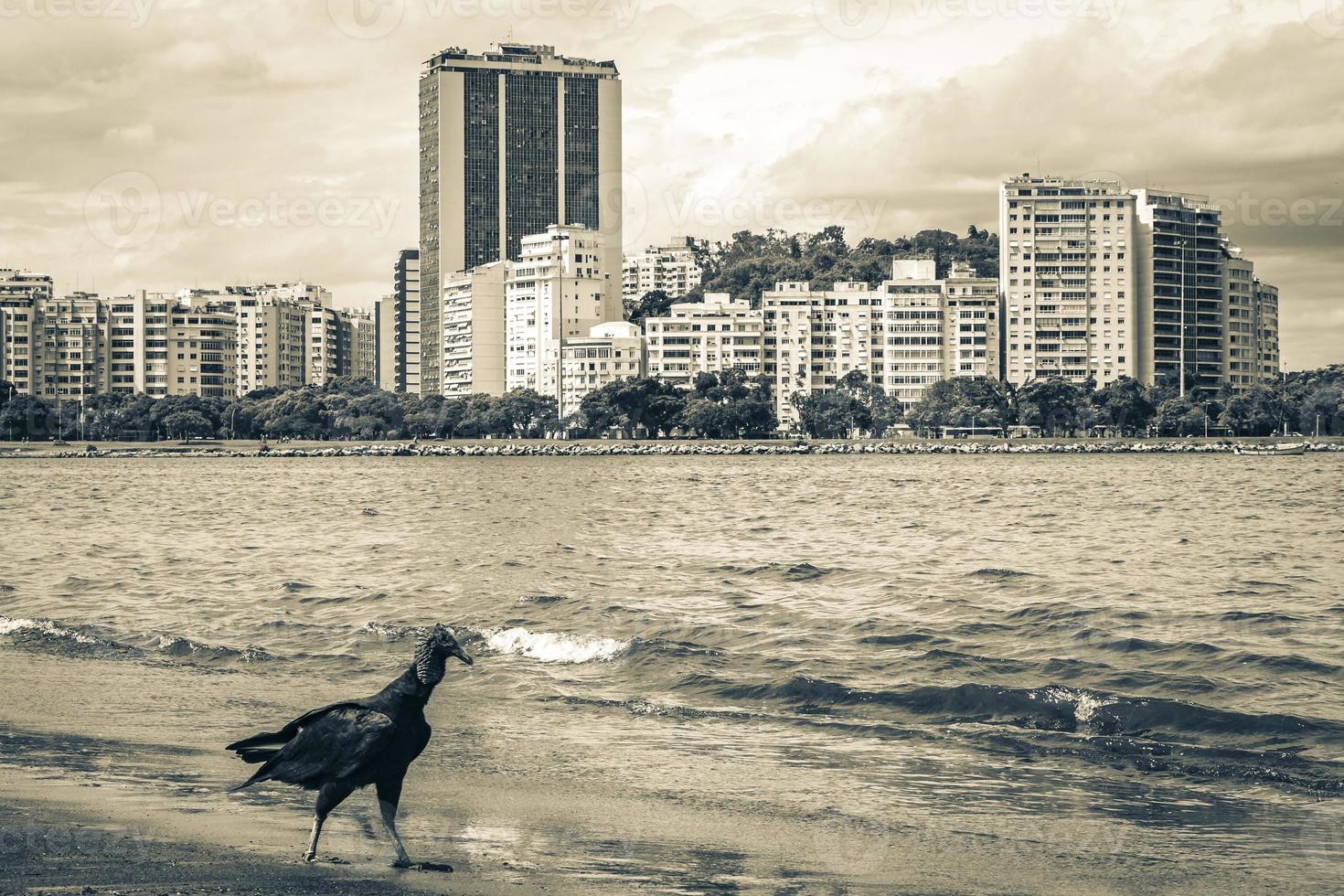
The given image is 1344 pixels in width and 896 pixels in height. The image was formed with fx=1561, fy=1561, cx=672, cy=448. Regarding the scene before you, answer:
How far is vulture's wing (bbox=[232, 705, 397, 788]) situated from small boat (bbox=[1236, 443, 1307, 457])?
161m

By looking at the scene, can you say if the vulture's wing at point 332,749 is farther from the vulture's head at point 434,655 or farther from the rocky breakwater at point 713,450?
the rocky breakwater at point 713,450

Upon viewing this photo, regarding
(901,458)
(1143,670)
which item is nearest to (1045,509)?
(1143,670)

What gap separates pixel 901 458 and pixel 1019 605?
137 m

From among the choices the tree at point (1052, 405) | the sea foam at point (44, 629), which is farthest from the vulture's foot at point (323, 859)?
the tree at point (1052, 405)

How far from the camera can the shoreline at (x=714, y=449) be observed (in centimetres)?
17200

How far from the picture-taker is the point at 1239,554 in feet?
123

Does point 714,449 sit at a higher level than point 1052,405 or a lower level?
lower

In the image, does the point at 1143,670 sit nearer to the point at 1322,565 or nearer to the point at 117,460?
the point at 1322,565

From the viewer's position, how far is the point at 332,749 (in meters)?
8.86

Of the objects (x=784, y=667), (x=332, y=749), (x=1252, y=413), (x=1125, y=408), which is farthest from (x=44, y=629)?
(x=1252, y=413)

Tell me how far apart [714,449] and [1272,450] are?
200 feet

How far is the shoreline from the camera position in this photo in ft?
564

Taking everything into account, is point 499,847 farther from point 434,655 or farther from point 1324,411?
point 1324,411

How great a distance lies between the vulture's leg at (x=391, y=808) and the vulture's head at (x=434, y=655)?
0.62 metres
